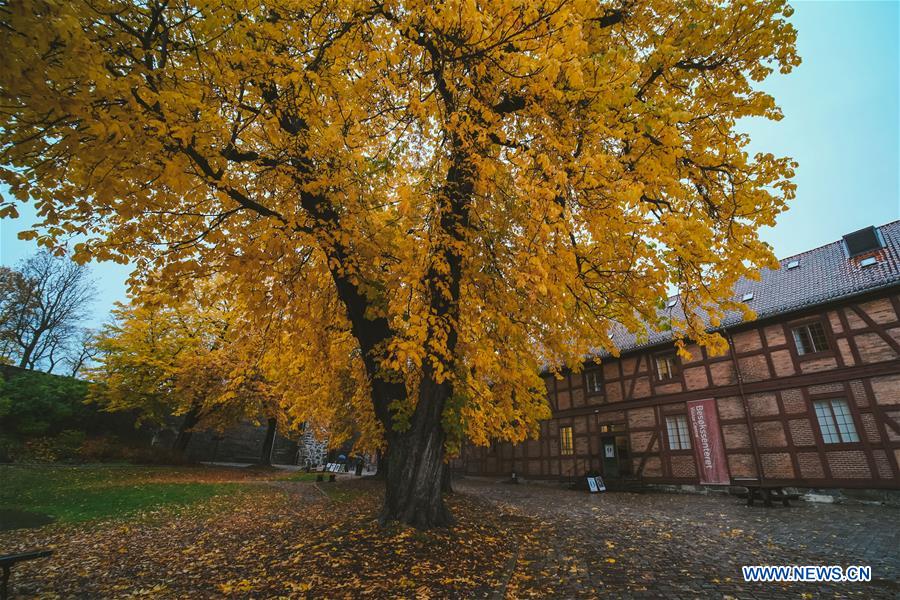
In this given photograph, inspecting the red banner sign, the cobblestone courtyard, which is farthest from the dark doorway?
the cobblestone courtyard

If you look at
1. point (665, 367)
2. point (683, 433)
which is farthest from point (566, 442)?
point (665, 367)

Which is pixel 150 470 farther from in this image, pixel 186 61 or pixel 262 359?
pixel 186 61

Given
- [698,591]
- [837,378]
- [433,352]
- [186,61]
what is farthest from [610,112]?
[837,378]

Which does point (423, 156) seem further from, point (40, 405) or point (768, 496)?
point (40, 405)

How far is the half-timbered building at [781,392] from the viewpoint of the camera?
12766 millimetres

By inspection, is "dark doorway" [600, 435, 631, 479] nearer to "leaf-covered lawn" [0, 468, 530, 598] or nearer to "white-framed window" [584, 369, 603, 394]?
"white-framed window" [584, 369, 603, 394]

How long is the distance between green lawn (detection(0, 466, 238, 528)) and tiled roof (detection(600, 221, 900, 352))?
1532cm

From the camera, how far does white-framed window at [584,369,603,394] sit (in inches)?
798

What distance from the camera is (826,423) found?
531 inches

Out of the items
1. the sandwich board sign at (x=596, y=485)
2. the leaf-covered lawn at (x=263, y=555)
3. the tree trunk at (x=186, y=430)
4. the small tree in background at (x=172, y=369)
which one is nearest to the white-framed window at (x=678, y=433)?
the sandwich board sign at (x=596, y=485)

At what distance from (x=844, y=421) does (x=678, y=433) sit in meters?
5.36

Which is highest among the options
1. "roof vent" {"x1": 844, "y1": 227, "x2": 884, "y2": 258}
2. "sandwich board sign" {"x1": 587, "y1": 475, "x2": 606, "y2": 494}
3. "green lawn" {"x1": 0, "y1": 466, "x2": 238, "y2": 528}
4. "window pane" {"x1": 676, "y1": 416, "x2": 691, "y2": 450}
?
"roof vent" {"x1": 844, "y1": 227, "x2": 884, "y2": 258}

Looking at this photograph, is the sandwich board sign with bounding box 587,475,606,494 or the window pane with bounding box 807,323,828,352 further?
the sandwich board sign with bounding box 587,475,606,494

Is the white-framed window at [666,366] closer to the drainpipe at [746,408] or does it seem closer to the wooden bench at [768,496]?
the drainpipe at [746,408]
